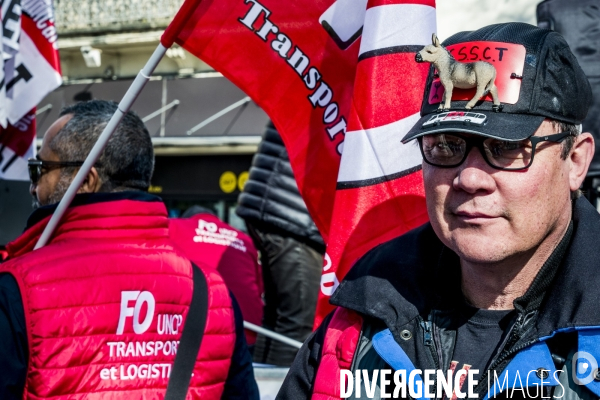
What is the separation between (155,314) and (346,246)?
65 centimetres

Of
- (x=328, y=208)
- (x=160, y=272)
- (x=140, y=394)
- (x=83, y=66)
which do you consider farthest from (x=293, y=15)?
(x=83, y=66)

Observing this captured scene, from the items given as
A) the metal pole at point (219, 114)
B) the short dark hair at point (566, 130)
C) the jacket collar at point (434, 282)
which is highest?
the metal pole at point (219, 114)

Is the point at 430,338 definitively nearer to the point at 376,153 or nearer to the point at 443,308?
the point at 443,308

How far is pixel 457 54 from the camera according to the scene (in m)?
1.84

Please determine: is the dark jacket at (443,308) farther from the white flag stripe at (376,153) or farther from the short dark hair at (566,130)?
the white flag stripe at (376,153)

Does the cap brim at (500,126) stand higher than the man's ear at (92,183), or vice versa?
the cap brim at (500,126)

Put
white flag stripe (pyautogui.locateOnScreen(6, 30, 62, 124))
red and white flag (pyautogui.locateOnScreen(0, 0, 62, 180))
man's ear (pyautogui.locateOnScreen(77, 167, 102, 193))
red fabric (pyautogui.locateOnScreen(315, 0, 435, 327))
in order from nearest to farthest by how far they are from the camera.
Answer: red fabric (pyautogui.locateOnScreen(315, 0, 435, 327)) < man's ear (pyautogui.locateOnScreen(77, 167, 102, 193)) < red and white flag (pyautogui.locateOnScreen(0, 0, 62, 180)) < white flag stripe (pyautogui.locateOnScreen(6, 30, 62, 124))

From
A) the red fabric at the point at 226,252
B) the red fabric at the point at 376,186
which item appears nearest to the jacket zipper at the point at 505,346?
the red fabric at the point at 376,186

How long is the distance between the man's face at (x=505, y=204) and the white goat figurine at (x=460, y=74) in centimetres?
11

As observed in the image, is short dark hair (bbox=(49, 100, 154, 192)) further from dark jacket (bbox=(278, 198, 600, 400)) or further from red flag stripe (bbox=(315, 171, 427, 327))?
dark jacket (bbox=(278, 198, 600, 400))

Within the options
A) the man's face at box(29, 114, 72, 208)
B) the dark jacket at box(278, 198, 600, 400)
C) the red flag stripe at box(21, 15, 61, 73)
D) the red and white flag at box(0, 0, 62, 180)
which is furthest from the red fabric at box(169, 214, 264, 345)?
the dark jacket at box(278, 198, 600, 400)

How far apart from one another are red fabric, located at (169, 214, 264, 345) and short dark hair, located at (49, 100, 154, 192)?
1.78 metres

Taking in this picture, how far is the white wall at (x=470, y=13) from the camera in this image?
10.2ft

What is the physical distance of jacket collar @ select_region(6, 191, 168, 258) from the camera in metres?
2.72
